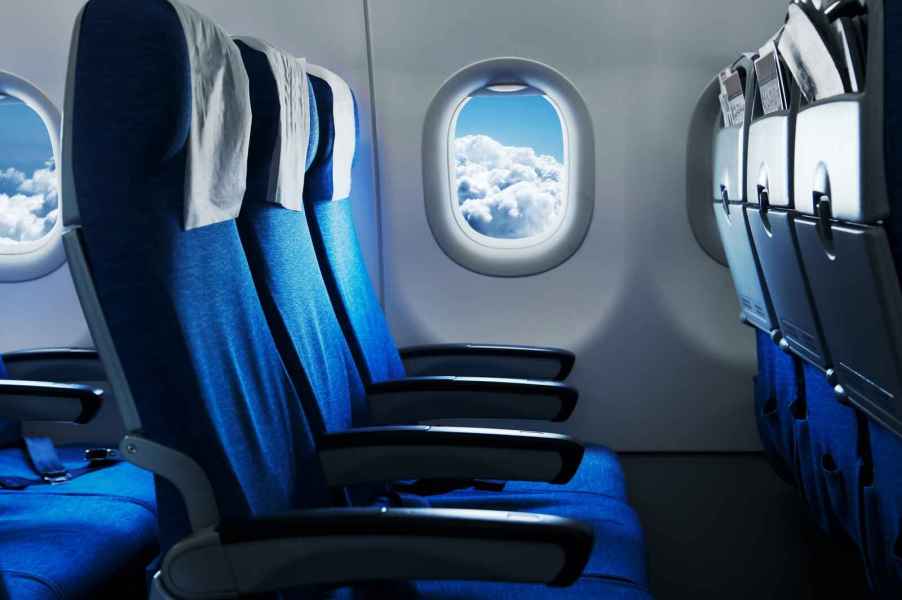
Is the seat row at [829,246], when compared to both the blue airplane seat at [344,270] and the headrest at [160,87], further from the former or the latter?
the headrest at [160,87]

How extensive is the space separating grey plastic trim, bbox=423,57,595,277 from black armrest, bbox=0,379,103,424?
1.29 m

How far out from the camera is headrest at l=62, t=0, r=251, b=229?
50.9 inches

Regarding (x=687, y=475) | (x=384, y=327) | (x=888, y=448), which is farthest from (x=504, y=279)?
(x=888, y=448)

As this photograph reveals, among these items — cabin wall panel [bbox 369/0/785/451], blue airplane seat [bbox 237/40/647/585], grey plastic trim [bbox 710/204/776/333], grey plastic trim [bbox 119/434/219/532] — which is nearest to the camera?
grey plastic trim [bbox 119/434/219/532]

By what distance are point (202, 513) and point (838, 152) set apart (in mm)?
1125

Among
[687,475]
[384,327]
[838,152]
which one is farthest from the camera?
[687,475]

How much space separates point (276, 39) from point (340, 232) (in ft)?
3.09

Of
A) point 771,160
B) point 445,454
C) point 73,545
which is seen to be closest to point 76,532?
point 73,545

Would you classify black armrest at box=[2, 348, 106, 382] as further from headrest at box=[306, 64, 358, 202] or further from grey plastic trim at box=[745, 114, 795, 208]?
grey plastic trim at box=[745, 114, 795, 208]

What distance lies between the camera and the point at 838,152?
5.05ft

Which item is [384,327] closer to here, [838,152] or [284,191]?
[284,191]

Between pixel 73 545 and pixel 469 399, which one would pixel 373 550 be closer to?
pixel 73 545

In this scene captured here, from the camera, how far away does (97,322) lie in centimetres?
138

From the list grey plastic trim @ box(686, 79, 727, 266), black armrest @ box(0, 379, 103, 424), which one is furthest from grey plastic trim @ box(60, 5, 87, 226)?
grey plastic trim @ box(686, 79, 727, 266)
